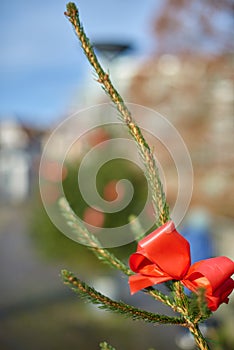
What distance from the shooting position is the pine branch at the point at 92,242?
0.38 meters

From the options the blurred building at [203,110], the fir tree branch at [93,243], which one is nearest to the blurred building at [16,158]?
the blurred building at [203,110]

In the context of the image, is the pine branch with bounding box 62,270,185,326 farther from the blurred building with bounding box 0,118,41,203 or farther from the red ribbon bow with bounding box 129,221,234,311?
the blurred building with bounding box 0,118,41,203

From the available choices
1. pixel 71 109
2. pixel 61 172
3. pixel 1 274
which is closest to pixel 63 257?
pixel 1 274

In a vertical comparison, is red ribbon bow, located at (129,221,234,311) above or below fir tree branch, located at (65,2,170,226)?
below

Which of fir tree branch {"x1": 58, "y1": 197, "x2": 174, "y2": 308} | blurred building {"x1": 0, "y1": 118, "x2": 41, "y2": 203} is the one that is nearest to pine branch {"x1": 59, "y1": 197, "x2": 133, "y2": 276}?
fir tree branch {"x1": 58, "y1": 197, "x2": 174, "y2": 308}

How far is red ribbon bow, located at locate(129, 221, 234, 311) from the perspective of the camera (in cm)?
31

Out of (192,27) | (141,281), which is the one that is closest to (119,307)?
(141,281)

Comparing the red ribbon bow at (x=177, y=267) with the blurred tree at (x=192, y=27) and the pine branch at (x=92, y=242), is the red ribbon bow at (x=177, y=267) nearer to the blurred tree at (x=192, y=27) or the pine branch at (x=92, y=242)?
the pine branch at (x=92, y=242)

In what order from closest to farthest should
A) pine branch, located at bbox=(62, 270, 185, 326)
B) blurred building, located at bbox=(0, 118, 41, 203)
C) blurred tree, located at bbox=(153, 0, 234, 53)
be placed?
pine branch, located at bbox=(62, 270, 185, 326) → blurred tree, located at bbox=(153, 0, 234, 53) → blurred building, located at bbox=(0, 118, 41, 203)

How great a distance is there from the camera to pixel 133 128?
32 centimetres

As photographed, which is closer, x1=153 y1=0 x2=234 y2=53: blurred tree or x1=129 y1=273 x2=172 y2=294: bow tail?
x1=129 y1=273 x2=172 y2=294: bow tail

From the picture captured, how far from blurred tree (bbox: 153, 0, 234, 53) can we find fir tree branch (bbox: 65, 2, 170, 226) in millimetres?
2315

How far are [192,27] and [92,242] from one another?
2668mm

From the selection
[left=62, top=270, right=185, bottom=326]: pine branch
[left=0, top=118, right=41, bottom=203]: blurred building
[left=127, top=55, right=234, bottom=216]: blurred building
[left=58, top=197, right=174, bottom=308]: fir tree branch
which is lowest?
[left=62, top=270, right=185, bottom=326]: pine branch
